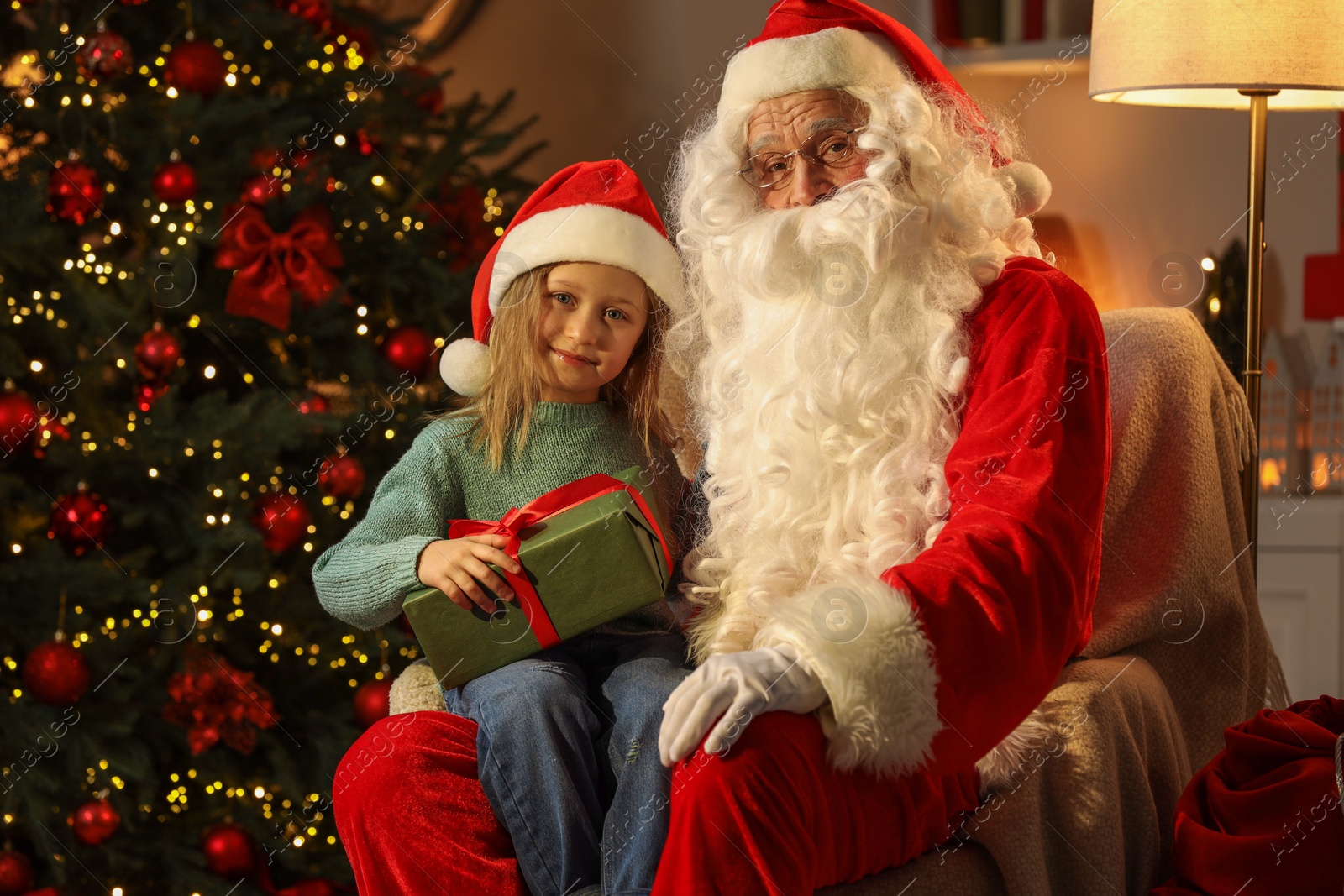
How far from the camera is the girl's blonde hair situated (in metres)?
1.82

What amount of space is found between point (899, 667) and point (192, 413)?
162 centimetres

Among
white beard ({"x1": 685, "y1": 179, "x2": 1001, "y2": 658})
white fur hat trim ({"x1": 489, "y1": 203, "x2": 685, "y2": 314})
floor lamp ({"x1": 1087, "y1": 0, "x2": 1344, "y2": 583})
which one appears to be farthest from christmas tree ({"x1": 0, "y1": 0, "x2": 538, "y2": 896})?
floor lamp ({"x1": 1087, "y1": 0, "x2": 1344, "y2": 583})

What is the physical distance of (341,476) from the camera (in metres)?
2.45

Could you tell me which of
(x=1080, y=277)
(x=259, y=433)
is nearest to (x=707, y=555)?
(x=259, y=433)

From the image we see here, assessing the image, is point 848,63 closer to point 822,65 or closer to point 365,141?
point 822,65

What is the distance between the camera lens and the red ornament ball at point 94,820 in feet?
7.39

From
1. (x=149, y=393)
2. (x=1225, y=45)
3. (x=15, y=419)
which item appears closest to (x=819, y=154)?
(x=1225, y=45)

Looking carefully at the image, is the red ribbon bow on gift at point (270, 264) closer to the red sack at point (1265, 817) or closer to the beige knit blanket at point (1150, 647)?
the beige knit blanket at point (1150, 647)

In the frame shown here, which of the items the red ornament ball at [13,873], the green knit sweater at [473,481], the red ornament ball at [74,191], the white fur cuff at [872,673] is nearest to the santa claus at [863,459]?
the white fur cuff at [872,673]

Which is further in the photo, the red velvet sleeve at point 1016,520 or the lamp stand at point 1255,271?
the lamp stand at point 1255,271

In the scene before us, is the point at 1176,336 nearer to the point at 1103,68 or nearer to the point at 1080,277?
the point at 1103,68

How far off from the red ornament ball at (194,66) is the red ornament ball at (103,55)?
0.08 m

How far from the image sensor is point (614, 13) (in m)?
3.97

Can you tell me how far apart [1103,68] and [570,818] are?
154 cm
